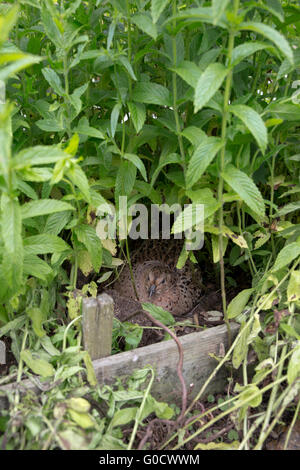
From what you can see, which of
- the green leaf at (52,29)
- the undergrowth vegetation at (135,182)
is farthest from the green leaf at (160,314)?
the green leaf at (52,29)

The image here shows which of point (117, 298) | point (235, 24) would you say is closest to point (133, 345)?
point (117, 298)

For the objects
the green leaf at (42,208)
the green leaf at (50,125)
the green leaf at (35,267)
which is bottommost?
the green leaf at (35,267)

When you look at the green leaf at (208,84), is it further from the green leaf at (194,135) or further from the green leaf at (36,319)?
the green leaf at (36,319)

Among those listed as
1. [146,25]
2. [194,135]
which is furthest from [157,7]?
[194,135]

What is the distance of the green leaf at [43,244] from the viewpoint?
1040 millimetres

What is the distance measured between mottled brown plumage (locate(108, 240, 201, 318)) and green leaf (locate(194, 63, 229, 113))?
728mm

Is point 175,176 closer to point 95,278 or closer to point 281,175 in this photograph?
point 281,175

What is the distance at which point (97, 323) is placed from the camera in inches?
44.2

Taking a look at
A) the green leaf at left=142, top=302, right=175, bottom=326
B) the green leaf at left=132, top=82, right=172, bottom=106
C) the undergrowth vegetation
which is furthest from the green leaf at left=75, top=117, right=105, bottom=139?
the green leaf at left=142, top=302, right=175, bottom=326

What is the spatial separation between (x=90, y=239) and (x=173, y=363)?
Answer: 0.40m

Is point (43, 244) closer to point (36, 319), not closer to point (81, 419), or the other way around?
point (36, 319)

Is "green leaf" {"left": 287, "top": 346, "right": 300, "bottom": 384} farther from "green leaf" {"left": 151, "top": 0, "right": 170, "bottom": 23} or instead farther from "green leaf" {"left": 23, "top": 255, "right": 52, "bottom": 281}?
"green leaf" {"left": 151, "top": 0, "right": 170, "bottom": 23}

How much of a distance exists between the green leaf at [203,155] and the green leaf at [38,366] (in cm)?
54
